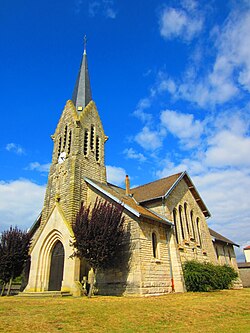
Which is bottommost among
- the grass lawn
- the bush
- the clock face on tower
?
the grass lawn

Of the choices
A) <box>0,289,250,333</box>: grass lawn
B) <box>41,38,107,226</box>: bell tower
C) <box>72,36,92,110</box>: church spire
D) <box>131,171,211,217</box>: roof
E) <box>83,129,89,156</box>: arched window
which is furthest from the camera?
<box>72,36,92,110</box>: church spire

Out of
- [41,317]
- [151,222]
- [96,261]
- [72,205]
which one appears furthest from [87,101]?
[41,317]

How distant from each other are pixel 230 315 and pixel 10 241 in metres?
14.6

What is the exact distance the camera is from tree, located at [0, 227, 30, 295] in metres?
17.1

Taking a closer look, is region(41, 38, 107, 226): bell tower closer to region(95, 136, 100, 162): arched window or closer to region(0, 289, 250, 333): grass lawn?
region(95, 136, 100, 162): arched window

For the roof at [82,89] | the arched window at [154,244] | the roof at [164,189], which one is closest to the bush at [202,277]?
the arched window at [154,244]

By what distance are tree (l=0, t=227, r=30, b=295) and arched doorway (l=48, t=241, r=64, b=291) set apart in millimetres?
2144

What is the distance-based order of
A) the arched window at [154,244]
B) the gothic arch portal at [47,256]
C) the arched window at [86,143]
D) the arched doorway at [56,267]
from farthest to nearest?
the arched window at [86,143] < the gothic arch portal at [47,256] < the arched doorway at [56,267] < the arched window at [154,244]

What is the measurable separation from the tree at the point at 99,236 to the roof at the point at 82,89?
12504 millimetres

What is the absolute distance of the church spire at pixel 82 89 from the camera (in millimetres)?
24078

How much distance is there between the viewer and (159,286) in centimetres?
1499

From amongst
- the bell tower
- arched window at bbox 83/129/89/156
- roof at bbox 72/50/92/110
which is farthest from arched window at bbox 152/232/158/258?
roof at bbox 72/50/92/110

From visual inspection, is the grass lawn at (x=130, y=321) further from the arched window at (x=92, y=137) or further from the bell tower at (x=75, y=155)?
the arched window at (x=92, y=137)

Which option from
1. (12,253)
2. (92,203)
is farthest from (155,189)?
(12,253)
